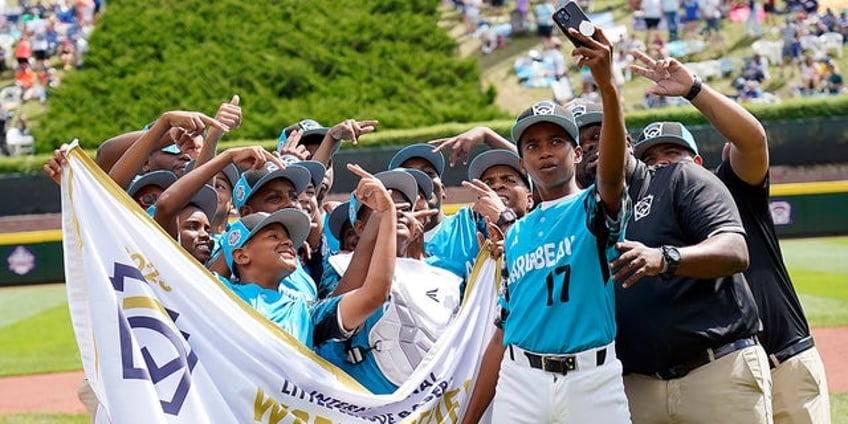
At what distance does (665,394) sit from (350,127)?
2942 mm

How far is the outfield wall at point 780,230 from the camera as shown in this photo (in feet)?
62.8

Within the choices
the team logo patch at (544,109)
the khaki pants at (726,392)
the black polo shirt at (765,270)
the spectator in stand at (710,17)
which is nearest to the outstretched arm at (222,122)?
the team logo patch at (544,109)

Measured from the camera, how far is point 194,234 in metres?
6.54

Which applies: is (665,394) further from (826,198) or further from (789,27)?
(789,27)

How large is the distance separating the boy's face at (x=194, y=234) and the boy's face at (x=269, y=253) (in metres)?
1.03

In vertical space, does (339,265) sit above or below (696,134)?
above

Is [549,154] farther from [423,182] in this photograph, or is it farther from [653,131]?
[423,182]

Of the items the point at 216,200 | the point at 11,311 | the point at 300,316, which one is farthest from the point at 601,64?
the point at 11,311

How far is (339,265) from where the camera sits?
19.8ft

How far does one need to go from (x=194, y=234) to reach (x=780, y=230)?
49.5 feet

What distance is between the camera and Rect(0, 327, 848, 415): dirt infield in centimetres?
1103

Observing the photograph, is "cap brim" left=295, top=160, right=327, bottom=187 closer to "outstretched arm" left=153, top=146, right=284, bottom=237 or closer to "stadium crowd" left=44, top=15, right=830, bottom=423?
"stadium crowd" left=44, top=15, right=830, bottom=423

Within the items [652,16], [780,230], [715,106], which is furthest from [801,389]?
[652,16]

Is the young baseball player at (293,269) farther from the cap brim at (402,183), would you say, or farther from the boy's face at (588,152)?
the boy's face at (588,152)
